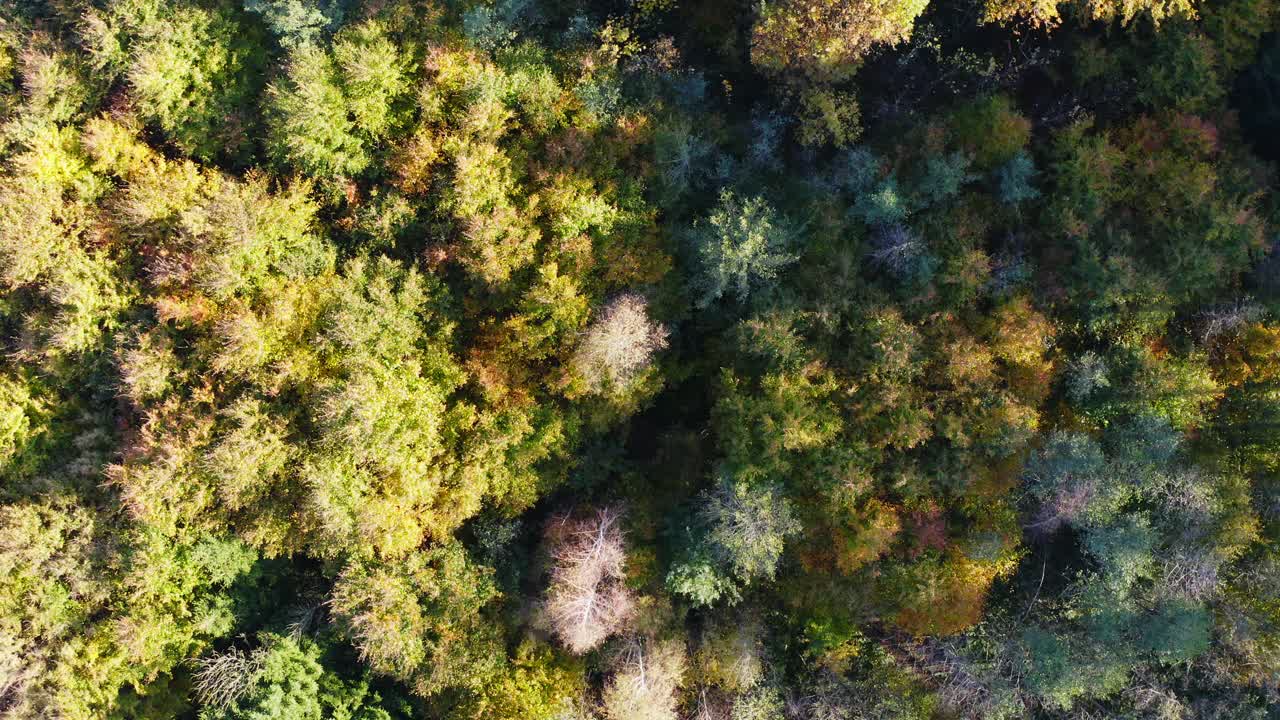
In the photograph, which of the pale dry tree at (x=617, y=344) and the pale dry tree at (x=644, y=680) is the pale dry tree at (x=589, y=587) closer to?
the pale dry tree at (x=644, y=680)

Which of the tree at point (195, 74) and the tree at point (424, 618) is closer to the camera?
the tree at point (424, 618)

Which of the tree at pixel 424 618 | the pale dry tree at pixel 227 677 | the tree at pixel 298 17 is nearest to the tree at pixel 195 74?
the tree at pixel 298 17

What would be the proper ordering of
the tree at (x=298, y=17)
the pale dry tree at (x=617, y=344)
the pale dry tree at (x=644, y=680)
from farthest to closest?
the pale dry tree at (x=644, y=680) → the tree at (x=298, y=17) → the pale dry tree at (x=617, y=344)

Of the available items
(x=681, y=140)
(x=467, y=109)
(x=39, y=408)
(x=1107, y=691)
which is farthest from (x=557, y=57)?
(x=1107, y=691)

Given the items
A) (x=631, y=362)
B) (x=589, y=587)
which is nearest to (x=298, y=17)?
(x=631, y=362)

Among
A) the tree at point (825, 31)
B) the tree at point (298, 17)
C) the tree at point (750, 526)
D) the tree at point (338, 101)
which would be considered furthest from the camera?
the tree at point (298, 17)

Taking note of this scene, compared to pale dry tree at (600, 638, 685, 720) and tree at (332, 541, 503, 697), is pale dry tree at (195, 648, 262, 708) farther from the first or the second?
pale dry tree at (600, 638, 685, 720)

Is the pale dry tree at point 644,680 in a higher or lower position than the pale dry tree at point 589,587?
lower
